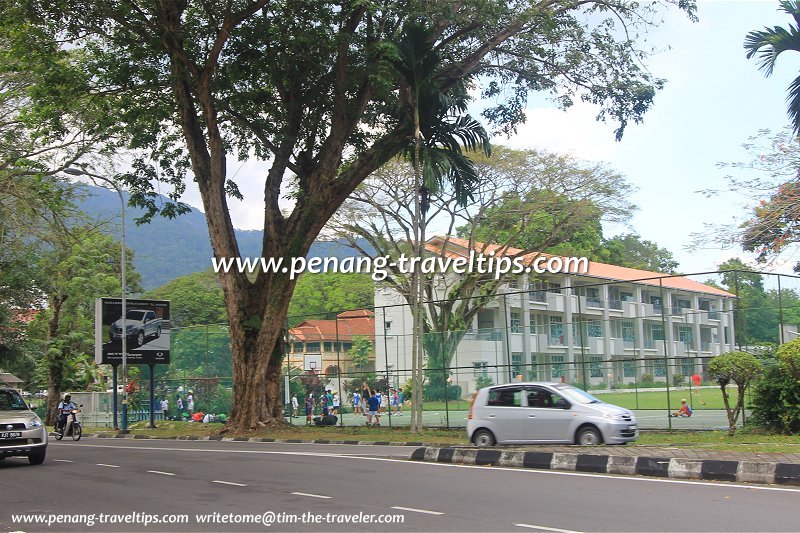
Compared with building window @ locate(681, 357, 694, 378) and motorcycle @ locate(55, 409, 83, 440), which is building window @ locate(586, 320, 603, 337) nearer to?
building window @ locate(681, 357, 694, 378)

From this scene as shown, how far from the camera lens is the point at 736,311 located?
2080cm

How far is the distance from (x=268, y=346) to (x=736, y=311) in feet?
44.4

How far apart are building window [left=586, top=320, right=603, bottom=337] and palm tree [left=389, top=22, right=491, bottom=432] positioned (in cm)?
544

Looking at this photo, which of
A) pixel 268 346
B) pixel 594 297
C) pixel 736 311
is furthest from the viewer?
pixel 594 297

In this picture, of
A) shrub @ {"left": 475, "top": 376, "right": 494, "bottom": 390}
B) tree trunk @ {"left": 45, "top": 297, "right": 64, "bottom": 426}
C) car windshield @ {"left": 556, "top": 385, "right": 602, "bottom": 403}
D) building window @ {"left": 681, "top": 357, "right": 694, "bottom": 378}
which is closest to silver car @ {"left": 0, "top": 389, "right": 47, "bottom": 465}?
car windshield @ {"left": 556, "top": 385, "right": 602, "bottom": 403}

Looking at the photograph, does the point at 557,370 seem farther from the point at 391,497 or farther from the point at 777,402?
the point at 391,497

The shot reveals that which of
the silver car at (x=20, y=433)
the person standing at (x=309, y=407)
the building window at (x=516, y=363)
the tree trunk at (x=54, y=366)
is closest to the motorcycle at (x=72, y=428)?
the person standing at (x=309, y=407)

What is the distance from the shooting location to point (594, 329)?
84.1 feet

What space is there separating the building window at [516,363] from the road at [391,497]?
30.0 feet

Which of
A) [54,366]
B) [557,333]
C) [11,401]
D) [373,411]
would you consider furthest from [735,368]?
[54,366]

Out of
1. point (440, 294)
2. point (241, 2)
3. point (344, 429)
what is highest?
point (241, 2)

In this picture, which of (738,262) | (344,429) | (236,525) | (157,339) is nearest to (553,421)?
(236,525)

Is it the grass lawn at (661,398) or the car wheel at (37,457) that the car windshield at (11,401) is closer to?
the car wheel at (37,457)

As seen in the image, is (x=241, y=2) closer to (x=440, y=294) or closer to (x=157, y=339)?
Answer: (x=157, y=339)
